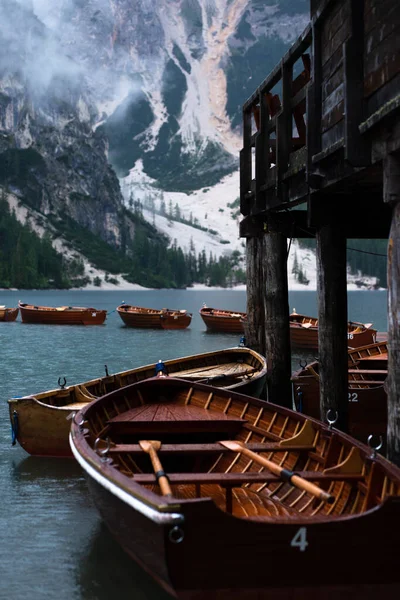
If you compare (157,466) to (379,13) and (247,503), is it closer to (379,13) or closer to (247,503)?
(247,503)

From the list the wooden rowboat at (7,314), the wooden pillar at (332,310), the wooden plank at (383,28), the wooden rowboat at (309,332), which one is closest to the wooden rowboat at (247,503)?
the wooden pillar at (332,310)

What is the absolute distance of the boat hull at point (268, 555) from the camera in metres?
8.20

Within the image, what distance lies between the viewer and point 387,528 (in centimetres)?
843

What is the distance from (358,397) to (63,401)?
7.90 m

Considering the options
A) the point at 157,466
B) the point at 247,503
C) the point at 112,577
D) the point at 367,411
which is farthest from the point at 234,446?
the point at 367,411

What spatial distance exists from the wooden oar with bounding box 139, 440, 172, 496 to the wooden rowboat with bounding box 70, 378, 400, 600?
1.2 inches

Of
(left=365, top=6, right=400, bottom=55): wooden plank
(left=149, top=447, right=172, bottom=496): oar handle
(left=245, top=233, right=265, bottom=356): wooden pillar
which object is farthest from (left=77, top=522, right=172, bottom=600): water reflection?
(left=245, top=233, right=265, bottom=356): wooden pillar

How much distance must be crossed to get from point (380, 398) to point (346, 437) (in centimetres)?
797

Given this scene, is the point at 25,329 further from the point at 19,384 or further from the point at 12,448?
the point at 12,448

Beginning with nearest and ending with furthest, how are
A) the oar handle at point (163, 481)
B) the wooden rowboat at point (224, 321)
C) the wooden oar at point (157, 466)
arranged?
the oar handle at point (163, 481)
the wooden oar at point (157, 466)
the wooden rowboat at point (224, 321)

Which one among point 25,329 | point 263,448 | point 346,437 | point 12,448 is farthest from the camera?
point 25,329

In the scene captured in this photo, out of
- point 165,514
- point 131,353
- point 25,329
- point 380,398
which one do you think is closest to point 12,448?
point 380,398

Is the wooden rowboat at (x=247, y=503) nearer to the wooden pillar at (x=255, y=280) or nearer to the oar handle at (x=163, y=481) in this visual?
the oar handle at (x=163, y=481)

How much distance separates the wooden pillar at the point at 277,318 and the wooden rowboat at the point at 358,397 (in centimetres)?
58
